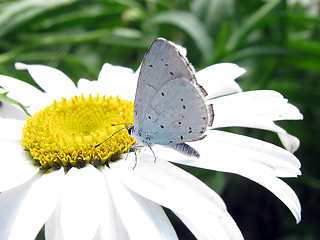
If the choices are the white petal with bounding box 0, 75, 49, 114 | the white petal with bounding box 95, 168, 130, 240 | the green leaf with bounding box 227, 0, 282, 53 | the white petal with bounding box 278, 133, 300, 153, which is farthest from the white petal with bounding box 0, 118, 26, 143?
the green leaf with bounding box 227, 0, 282, 53

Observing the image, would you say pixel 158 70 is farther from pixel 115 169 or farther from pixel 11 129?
pixel 11 129

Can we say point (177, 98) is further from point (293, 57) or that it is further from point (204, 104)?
point (293, 57)

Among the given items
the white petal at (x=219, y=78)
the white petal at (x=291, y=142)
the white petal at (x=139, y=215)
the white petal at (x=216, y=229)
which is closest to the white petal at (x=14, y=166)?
the white petal at (x=139, y=215)

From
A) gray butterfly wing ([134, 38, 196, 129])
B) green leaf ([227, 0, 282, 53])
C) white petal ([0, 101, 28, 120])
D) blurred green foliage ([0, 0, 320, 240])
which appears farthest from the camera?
green leaf ([227, 0, 282, 53])

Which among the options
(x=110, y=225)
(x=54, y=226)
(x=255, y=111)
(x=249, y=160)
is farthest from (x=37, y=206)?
(x=255, y=111)

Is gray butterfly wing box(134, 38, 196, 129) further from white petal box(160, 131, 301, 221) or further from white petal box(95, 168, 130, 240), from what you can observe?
white petal box(95, 168, 130, 240)

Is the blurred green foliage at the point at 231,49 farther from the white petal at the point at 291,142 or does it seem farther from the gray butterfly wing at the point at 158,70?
the gray butterfly wing at the point at 158,70
